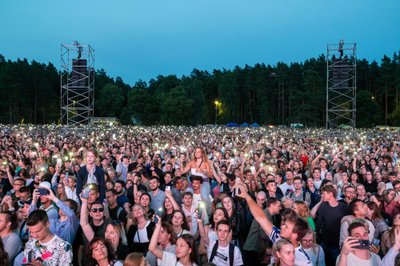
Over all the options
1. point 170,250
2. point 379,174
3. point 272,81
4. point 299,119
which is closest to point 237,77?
point 272,81

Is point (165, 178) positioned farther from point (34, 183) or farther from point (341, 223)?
point (341, 223)

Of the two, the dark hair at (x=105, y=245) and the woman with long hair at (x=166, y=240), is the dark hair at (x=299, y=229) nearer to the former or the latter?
the woman with long hair at (x=166, y=240)

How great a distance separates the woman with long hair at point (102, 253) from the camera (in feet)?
14.9

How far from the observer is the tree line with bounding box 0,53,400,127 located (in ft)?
210

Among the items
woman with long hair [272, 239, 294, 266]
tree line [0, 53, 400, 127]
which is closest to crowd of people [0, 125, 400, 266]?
woman with long hair [272, 239, 294, 266]

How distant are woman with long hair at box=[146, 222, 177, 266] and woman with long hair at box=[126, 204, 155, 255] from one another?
0.55 metres

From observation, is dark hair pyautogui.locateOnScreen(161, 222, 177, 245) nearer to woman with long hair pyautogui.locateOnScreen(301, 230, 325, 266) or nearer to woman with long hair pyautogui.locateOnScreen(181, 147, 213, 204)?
woman with long hair pyautogui.locateOnScreen(301, 230, 325, 266)

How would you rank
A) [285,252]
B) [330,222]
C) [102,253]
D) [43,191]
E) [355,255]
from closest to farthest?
[285,252] → [355,255] → [102,253] → [43,191] → [330,222]

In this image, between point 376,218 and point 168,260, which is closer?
point 168,260

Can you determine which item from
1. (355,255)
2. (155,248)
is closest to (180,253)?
(155,248)

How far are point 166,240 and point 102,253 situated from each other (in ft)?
3.35

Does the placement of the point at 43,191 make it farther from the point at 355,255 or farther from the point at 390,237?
the point at 390,237

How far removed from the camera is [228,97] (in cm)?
8512

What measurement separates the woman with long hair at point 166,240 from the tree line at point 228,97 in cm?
5817
